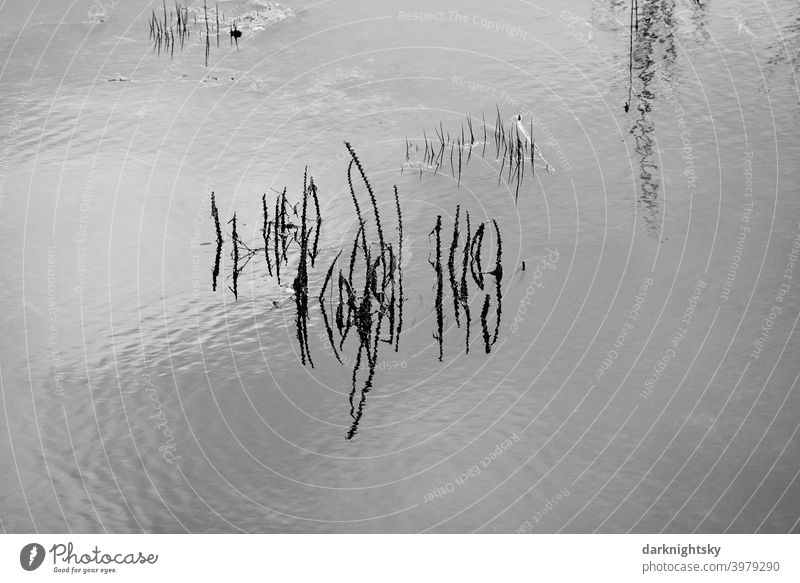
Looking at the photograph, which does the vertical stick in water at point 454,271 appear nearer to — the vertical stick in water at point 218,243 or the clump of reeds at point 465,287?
the clump of reeds at point 465,287

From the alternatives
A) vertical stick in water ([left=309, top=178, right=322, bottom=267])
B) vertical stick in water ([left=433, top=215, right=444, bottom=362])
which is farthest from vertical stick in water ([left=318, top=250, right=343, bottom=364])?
vertical stick in water ([left=433, top=215, right=444, bottom=362])

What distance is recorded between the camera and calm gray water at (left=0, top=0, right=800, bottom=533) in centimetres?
531

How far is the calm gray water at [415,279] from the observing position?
531cm

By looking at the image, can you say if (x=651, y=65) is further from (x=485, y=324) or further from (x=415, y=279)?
(x=485, y=324)

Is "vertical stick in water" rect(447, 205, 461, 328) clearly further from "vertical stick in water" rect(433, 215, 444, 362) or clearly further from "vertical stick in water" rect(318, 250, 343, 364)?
"vertical stick in water" rect(318, 250, 343, 364)

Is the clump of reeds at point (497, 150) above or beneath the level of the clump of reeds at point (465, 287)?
above

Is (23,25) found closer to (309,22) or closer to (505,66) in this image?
(309,22)

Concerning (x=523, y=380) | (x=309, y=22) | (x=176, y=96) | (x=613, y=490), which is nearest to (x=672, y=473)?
(x=613, y=490)

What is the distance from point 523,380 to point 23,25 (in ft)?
19.7

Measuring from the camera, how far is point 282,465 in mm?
5414

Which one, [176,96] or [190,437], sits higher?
[176,96]

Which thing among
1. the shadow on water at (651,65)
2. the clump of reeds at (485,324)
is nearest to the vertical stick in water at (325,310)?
the clump of reeds at (485,324)

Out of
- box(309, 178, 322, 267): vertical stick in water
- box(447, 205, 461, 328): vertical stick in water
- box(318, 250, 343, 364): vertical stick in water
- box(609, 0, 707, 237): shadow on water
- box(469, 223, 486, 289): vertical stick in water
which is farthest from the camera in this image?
box(609, 0, 707, 237): shadow on water

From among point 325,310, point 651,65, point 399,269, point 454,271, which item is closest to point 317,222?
point 399,269
